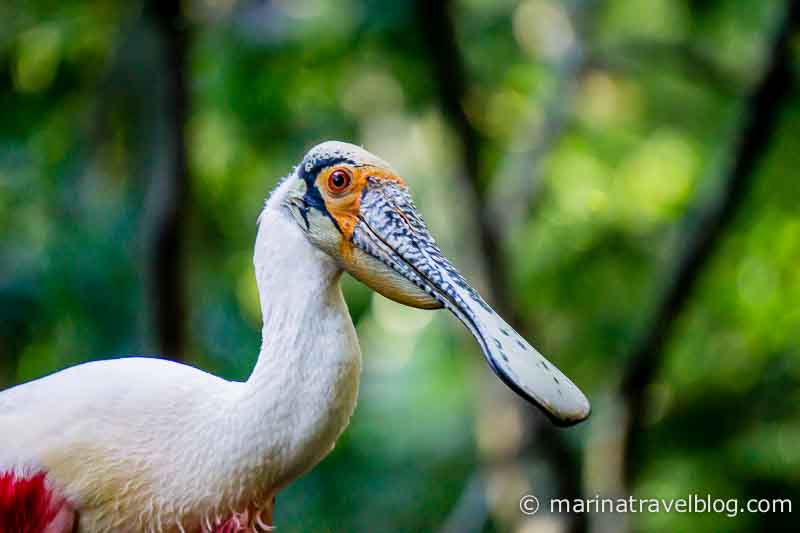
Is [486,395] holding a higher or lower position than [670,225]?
lower

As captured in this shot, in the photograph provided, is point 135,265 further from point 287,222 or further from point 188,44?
point 287,222

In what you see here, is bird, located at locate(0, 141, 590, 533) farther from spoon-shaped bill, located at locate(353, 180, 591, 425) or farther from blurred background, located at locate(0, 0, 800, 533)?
blurred background, located at locate(0, 0, 800, 533)

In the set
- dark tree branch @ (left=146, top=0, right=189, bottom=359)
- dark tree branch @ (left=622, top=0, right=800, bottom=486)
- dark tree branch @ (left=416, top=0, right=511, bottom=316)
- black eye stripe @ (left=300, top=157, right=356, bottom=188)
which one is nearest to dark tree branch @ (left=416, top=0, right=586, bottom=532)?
dark tree branch @ (left=416, top=0, right=511, bottom=316)

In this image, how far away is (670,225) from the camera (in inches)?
327

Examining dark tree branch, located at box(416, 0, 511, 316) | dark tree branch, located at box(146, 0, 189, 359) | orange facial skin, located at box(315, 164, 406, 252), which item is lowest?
orange facial skin, located at box(315, 164, 406, 252)

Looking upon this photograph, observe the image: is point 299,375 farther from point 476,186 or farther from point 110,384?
point 476,186

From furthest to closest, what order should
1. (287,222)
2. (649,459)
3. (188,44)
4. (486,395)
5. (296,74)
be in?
(649,459) → (296,74) → (486,395) → (188,44) → (287,222)

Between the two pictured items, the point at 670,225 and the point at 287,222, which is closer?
the point at 287,222

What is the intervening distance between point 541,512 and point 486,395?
64cm

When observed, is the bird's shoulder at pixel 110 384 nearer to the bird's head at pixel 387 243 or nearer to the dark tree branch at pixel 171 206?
the bird's head at pixel 387 243

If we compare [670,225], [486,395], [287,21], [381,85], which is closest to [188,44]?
[287,21]

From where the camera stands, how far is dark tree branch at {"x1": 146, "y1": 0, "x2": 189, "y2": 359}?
5.76 meters

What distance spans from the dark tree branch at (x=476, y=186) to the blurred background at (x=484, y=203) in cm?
1

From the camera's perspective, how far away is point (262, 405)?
282cm
